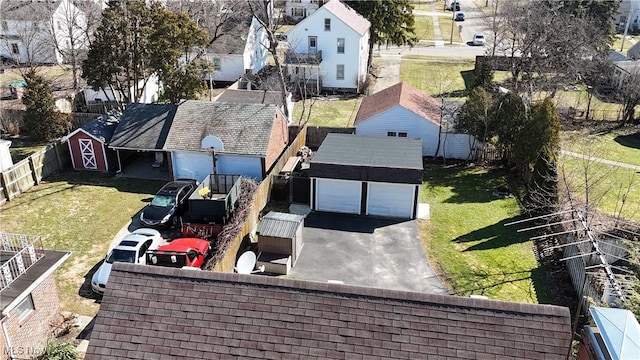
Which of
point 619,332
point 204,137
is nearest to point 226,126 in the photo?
point 204,137

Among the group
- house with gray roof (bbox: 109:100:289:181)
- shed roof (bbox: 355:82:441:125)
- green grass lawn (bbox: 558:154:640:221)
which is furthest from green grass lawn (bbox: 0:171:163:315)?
green grass lawn (bbox: 558:154:640:221)

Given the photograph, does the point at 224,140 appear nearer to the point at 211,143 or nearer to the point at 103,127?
the point at 211,143

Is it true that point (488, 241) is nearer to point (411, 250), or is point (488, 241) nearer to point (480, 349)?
point (411, 250)

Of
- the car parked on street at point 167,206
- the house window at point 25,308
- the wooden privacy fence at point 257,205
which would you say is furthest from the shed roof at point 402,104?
the house window at point 25,308

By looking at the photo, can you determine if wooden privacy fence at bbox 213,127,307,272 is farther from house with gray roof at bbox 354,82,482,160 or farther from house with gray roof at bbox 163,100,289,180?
house with gray roof at bbox 354,82,482,160

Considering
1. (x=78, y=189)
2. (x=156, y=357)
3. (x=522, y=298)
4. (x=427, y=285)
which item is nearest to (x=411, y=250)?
(x=427, y=285)
